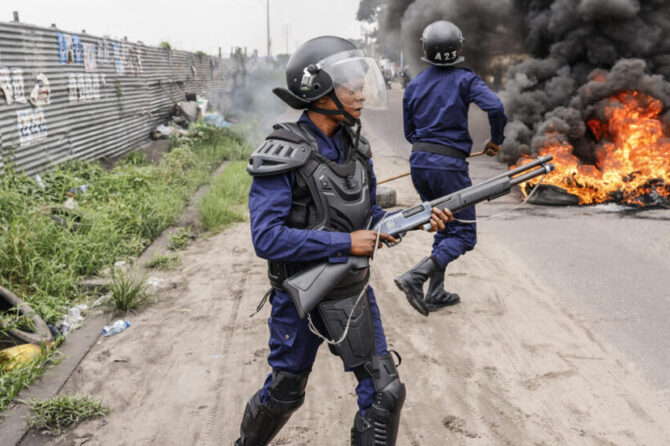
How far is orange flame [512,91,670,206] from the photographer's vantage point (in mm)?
7773

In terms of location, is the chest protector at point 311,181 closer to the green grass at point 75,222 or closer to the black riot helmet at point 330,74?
the black riot helmet at point 330,74

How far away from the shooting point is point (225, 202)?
7461 mm

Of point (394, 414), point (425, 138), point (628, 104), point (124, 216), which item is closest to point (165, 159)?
point (124, 216)

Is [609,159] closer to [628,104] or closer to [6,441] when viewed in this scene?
[628,104]

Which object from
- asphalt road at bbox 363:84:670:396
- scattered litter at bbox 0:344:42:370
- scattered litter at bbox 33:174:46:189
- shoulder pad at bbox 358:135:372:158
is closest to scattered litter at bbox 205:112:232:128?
scattered litter at bbox 33:174:46:189

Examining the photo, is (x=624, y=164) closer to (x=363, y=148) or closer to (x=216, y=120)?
(x=363, y=148)

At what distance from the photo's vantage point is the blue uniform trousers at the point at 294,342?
2.29m

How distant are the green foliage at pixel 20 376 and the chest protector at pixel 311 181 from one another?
1898 millimetres

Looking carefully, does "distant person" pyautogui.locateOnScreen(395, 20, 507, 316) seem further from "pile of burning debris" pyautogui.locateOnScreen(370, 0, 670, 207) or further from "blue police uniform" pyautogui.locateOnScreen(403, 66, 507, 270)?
"pile of burning debris" pyautogui.locateOnScreen(370, 0, 670, 207)

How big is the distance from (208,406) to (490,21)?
13327 millimetres

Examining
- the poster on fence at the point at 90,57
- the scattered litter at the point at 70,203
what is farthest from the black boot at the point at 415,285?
the poster on fence at the point at 90,57

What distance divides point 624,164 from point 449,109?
514 cm

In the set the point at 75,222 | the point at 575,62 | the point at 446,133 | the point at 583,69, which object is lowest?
the point at 75,222

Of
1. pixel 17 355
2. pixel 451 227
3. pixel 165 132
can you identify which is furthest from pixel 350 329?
pixel 165 132
